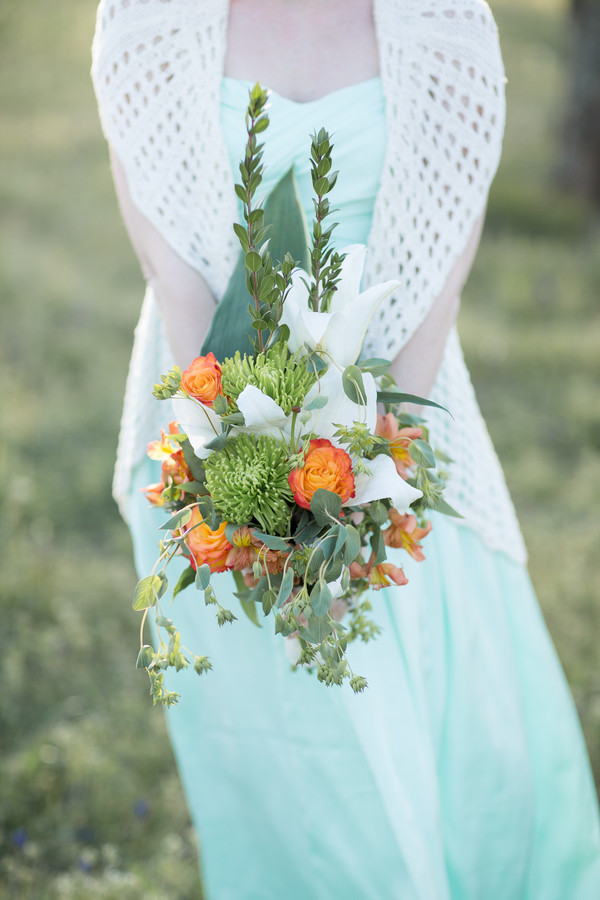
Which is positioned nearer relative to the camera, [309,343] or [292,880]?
[309,343]

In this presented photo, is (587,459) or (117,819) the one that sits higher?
(587,459)

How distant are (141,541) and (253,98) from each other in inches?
46.6

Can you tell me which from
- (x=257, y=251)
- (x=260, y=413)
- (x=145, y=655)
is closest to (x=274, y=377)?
(x=260, y=413)

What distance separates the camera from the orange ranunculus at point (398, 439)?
1.15 meters

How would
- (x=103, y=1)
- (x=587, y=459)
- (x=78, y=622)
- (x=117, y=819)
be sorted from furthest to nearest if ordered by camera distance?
(x=587, y=459)
(x=78, y=622)
(x=117, y=819)
(x=103, y=1)

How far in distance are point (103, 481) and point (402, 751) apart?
8.13 feet

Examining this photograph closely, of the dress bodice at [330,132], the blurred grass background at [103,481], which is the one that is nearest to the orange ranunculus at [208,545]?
the dress bodice at [330,132]

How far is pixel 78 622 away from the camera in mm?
2854

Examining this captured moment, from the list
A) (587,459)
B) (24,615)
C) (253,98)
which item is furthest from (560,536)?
(253,98)

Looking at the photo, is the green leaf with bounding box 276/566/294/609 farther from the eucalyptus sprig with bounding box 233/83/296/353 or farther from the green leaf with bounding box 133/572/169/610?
the eucalyptus sprig with bounding box 233/83/296/353

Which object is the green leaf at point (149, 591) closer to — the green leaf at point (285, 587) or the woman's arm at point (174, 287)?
the green leaf at point (285, 587)

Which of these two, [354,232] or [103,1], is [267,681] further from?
[103,1]

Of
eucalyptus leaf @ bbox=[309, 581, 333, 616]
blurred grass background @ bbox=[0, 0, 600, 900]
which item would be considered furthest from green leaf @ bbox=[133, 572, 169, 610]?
blurred grass background @ bbox=[0, 0, 600, 900]

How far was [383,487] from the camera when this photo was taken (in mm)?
1060
